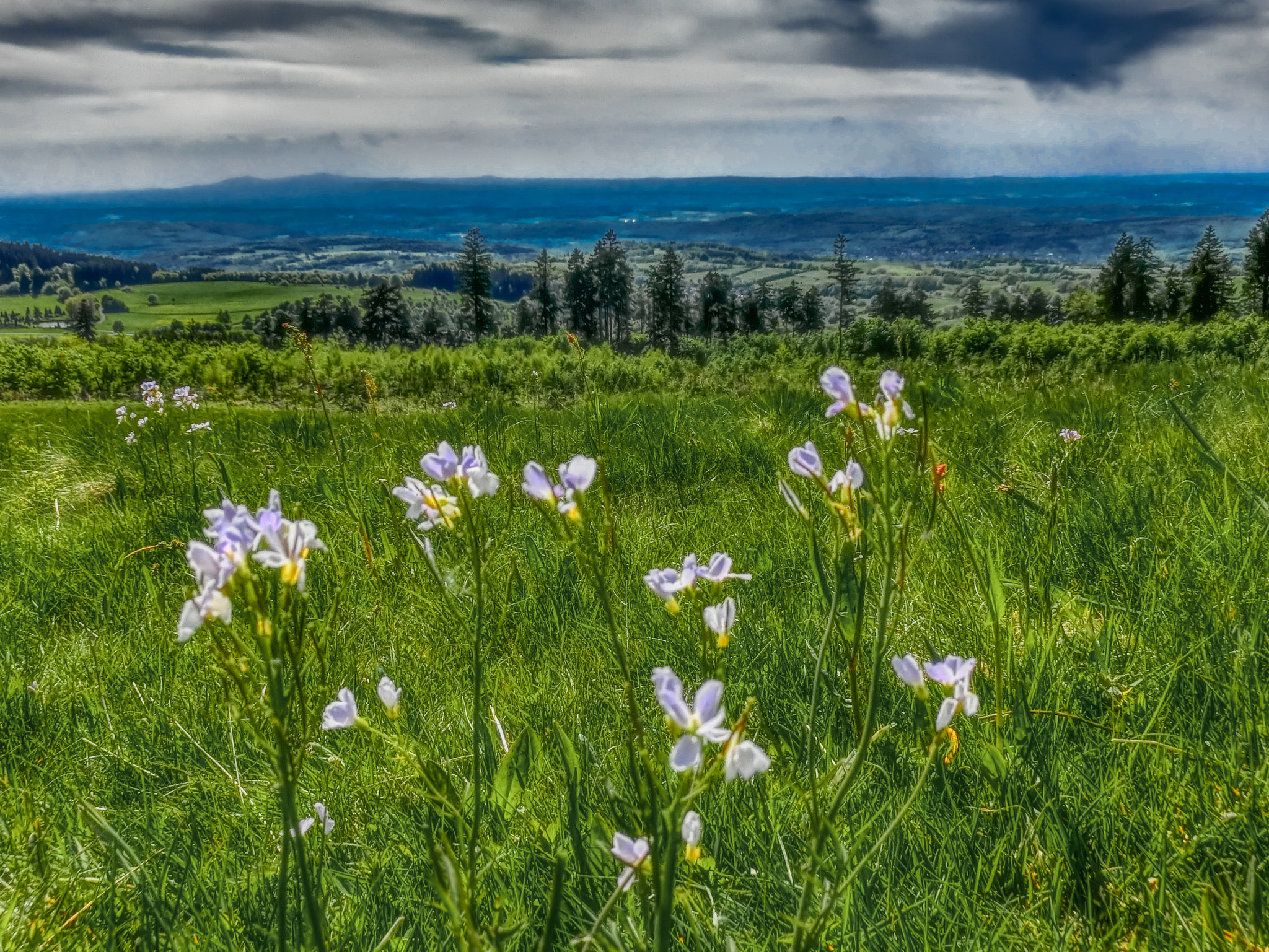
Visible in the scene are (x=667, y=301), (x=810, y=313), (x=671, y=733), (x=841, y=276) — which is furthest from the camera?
(x=810, y=313)

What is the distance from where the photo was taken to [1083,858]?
1.28 metres

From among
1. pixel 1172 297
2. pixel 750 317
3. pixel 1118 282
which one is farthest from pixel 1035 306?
pixel 750 317

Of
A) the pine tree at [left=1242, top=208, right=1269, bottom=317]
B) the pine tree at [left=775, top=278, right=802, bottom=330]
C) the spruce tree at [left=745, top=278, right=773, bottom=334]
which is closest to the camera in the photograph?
the pine tree at [left=1242, top=208, right=1269, bottom=317]

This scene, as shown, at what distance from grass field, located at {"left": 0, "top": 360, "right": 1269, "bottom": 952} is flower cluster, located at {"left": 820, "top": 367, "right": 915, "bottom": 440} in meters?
0.06

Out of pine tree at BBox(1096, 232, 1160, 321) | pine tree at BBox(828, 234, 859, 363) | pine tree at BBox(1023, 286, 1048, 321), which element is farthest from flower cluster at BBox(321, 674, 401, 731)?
pine tree at BBox(1023, 286, 1048, 321)

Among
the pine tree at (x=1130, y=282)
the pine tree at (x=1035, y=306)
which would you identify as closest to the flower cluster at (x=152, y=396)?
the pine tree at (x=1130, y=282)

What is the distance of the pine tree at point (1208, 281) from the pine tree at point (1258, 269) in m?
1.66

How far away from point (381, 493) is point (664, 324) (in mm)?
96239

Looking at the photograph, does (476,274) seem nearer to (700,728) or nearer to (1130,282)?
(1130,282)

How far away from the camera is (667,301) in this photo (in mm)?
94500

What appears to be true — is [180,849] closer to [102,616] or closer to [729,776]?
[729,776]

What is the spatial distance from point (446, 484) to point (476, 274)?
8333 centimetres

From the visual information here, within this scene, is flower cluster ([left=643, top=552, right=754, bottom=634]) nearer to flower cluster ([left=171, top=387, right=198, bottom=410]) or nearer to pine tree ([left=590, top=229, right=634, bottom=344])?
flower cluster ([left=171, top=387, right=198, bottom=410])

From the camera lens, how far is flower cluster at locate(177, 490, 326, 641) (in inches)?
26.2
